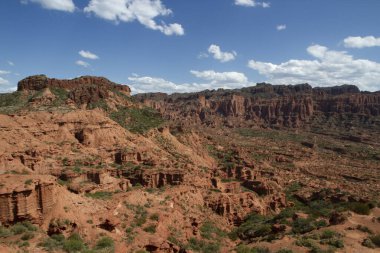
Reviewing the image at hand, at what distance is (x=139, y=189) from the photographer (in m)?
40.4

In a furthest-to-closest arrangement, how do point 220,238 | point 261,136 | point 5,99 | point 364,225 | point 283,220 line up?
point 261,136, point 5,99, point 283,220, point 220,238, point 364,225

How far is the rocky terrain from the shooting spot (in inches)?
1056

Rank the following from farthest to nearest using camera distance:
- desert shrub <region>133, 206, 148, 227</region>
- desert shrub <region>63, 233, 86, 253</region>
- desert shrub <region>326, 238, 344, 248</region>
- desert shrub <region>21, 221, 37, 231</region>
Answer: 1. desert shrub <region>133, 206, 148, 227</region>
2. desert shrub <region>21, 221, 37, 231</region>
3. desert shrub <region>326, 238, 344, 248</region>
4. desert shrub <region>63, 233, 86, 253</region>

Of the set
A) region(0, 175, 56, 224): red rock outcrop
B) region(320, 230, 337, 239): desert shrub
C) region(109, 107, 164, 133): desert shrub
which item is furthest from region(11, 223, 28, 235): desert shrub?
region(109, 107, 164, 133): desert shrub

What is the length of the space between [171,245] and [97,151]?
2167 centimetres

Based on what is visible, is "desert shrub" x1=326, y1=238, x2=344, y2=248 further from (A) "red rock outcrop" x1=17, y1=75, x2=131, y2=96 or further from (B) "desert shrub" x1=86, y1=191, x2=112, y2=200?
(A) "red rock outcrop" x1=17, y1=75, x2=131, y2=96

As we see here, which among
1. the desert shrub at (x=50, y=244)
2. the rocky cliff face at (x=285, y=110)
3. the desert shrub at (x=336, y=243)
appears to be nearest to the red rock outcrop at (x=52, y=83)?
the desert shrub at (x=50, y=244)

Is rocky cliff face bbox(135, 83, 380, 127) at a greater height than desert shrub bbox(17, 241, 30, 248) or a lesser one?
greater

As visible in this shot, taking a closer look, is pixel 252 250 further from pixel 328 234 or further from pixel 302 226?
pixel 302 226

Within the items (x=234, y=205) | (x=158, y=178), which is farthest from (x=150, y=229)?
(x=234, y=205)

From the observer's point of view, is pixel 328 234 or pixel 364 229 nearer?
pixel 328 234

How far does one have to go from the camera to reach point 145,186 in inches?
1673

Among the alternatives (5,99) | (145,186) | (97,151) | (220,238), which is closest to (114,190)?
(145,186)

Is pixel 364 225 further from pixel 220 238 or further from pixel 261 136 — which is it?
pixel 261 136
